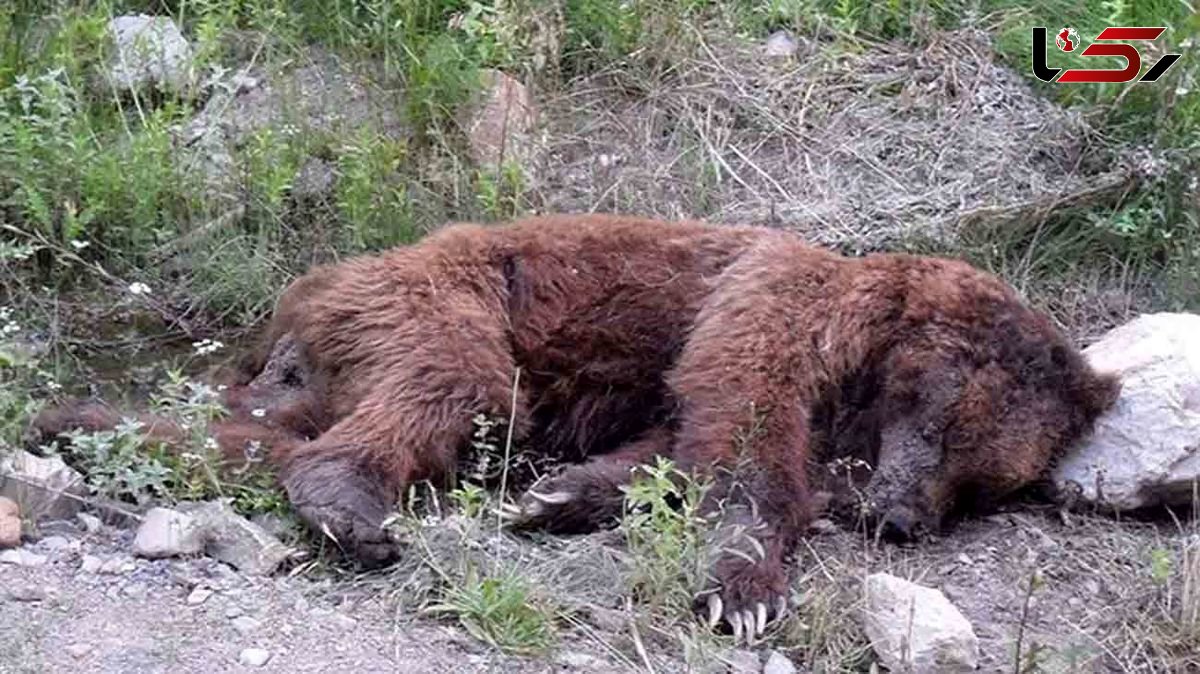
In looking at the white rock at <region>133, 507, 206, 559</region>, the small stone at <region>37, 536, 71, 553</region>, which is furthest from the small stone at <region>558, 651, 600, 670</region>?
the small stone at <region>37, 536, 71, 553</region>

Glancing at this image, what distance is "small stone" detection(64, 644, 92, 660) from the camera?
→ 3674mm

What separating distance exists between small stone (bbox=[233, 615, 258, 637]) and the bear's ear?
8.31 feet

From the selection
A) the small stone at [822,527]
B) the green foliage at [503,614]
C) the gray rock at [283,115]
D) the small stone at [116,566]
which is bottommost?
the small stone at [822,527]

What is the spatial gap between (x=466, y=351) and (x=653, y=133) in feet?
6.87

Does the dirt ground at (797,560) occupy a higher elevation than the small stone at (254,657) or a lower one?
lower

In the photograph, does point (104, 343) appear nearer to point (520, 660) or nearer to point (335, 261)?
point (335, 261)

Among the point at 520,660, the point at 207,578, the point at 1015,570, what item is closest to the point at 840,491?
the point at 1015,570

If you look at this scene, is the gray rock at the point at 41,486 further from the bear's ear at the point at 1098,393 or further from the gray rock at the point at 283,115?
the bear's ear at the point at 1098,393

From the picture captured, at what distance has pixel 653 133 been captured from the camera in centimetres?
681

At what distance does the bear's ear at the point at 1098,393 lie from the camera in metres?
5.14

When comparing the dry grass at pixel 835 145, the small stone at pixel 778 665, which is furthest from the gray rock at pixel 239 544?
the dry grass at pixel 835 145

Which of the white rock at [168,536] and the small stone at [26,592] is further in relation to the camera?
the white rock at [168,536]

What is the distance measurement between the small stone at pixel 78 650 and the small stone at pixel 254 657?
0.32m

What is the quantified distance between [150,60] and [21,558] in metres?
2.88
